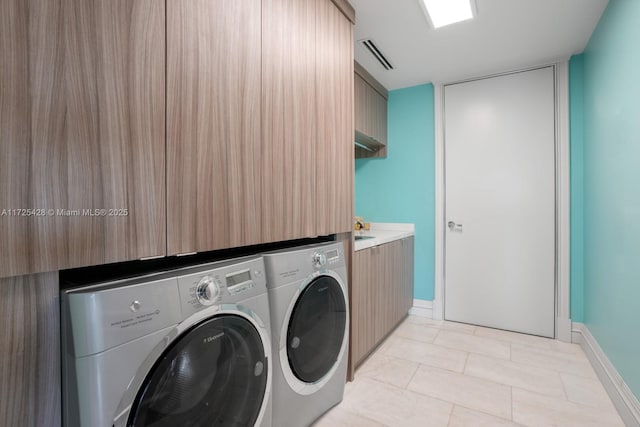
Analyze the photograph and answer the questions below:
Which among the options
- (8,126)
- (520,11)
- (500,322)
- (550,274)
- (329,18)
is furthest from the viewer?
(500,322)

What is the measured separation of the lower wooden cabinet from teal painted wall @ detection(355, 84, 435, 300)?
226 millimetres

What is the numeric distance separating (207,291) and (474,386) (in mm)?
1858

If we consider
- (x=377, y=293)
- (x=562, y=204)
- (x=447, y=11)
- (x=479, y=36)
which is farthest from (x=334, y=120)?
(x=562, y=204)

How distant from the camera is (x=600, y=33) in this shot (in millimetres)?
2004

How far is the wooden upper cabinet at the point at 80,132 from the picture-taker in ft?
2.05

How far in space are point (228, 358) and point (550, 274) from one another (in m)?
2.83

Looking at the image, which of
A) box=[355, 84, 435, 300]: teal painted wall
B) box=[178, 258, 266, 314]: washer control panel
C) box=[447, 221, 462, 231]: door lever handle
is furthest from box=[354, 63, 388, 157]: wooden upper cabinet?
box=[178, 258, 266, 314]: washer control panel

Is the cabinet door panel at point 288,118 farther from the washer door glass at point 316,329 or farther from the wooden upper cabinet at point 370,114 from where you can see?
the wooden upper cabinet at point 370,114

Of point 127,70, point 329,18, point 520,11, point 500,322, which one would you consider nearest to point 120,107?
point 127,70

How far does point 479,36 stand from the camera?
7.23 feet

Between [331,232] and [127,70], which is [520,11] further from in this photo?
[127,70]

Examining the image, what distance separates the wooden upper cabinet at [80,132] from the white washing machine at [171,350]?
0.41 feet

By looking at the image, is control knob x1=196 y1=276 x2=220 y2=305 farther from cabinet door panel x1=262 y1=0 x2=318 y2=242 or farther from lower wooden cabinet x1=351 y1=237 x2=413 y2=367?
lower wooden cabinet x1=351 y1=237 x2=413 y2=367

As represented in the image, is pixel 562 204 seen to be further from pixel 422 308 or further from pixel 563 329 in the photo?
pixel 422 308
